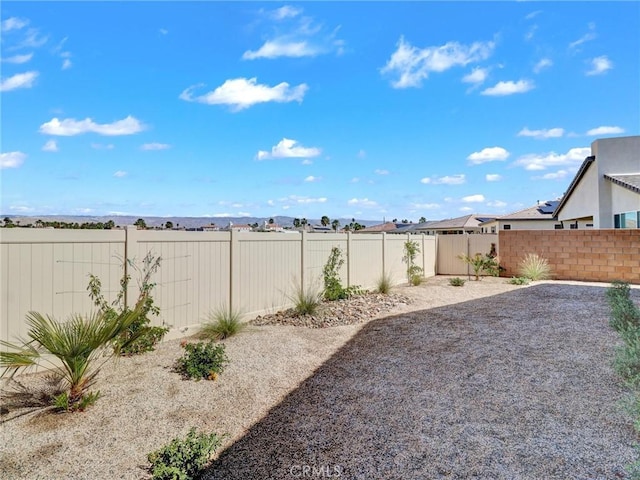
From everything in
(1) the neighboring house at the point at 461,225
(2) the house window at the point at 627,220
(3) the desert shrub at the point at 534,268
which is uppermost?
(1) the neighboring house at the point at 461,225

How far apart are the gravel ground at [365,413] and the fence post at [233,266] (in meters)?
0.82

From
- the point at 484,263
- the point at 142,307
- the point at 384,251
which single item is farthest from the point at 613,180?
the point at 142,307

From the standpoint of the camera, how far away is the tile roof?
1126cm

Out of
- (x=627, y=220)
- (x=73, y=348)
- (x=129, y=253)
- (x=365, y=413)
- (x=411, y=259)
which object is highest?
(x=627, y=220)

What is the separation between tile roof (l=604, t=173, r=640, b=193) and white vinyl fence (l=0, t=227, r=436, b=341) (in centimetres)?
945

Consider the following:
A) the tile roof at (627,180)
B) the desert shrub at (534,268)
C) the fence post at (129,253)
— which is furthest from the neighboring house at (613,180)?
the fence post at (129,253)

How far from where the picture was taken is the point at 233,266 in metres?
6.22

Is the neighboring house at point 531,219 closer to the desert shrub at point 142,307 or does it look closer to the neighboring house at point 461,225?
the neighboring house at point 461,225

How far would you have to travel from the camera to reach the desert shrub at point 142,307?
4445mm

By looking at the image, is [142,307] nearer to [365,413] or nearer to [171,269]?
[171,269]

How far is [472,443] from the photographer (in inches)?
107

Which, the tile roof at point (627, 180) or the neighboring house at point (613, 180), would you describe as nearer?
the tile roof at point (627, 180)

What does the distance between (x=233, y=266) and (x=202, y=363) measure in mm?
2343

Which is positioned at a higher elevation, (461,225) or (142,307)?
(461,225)
